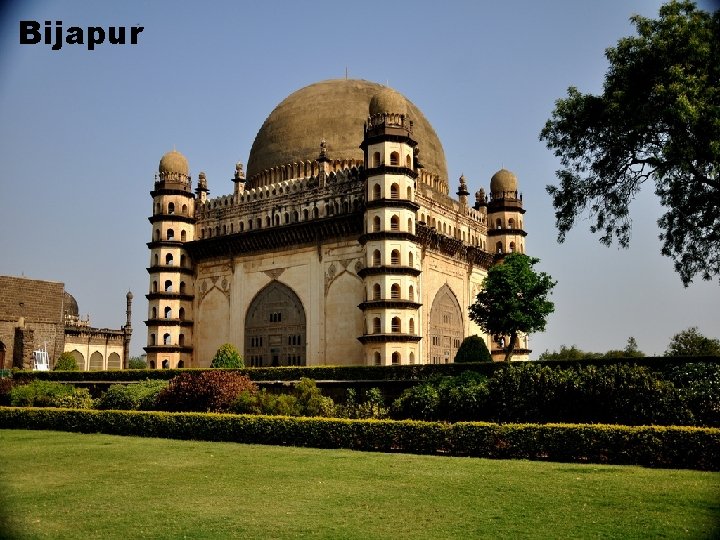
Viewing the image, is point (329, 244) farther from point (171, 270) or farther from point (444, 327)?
point (171, 270)

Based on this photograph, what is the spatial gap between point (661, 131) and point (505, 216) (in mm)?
27531

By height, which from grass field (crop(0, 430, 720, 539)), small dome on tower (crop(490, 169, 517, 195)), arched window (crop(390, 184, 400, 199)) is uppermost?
small dome on tower (crop(490, 169, 517, 195))

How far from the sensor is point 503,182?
47.6 meters

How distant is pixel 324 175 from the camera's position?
132 ft

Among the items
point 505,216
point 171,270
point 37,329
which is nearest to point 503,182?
point 505,216

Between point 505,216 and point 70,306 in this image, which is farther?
point 70,306

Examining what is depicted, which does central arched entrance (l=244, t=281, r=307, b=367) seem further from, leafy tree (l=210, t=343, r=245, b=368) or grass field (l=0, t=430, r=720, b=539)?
grass field (l=0, t=430, r=720, b=539)

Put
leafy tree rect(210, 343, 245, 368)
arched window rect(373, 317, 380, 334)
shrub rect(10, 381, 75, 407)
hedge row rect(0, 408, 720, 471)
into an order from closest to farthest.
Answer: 1. hedge row rect(0, 408, 720, 471)
2. shrub rect(10, 381, 75, 407)
3. arched window rect(373, 317, 380, 334)
4. leafy tree rect(210, 343, 245, 368)

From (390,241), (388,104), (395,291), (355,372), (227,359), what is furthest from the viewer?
(388,104)

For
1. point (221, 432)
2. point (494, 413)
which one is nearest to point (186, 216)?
point (221, 432)

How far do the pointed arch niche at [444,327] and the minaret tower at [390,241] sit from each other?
93.8 inches

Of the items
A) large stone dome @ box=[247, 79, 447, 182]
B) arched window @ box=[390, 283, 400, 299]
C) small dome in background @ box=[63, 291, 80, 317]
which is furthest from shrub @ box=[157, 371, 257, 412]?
small dome in background @ box=[63, 291, 80, 317]

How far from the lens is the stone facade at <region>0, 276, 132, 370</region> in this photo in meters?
50.8

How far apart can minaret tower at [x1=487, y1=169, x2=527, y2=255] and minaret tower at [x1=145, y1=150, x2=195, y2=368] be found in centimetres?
1892
